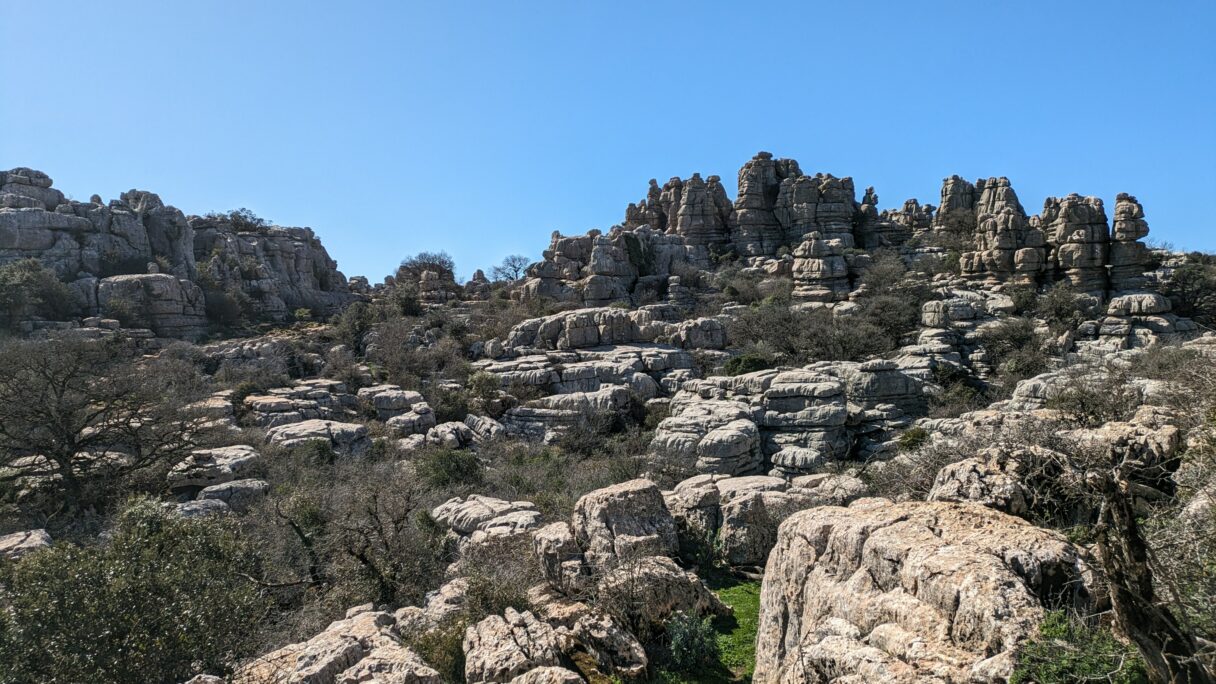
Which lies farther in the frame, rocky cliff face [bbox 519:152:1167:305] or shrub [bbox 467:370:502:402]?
rocky cliff face [bbox 519:152:1167:305]

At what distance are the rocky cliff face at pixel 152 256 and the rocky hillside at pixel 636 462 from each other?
0.20 meters

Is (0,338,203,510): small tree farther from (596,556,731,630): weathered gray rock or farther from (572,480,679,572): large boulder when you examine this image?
(596,556,731,630): weathered gray rock

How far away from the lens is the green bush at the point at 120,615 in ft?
21.9

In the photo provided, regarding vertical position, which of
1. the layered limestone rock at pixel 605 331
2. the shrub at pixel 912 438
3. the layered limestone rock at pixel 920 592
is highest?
the layered limestone rock at pixel 605 331

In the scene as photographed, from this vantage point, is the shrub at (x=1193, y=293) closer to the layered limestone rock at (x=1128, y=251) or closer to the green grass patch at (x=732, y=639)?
the layered limestone rock at (x=1128, y=251)

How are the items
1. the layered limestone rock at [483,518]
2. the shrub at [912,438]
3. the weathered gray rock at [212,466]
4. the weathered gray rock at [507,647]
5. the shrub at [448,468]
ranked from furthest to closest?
the shrub at [448,468] → the shrub at [912,438] → the weathered gray rock at [212,466] → the layered limestone rock at [483,518] → the weathered gray rock at [507,647]

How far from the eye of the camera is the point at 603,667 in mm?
7863

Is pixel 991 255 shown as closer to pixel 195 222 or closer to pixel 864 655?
pixel 864 655

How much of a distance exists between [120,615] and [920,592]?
26.8 feet

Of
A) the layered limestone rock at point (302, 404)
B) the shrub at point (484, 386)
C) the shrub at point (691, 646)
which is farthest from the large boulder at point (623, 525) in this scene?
the shrub at point (484, 386)

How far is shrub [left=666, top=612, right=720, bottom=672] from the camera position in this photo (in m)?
8.21

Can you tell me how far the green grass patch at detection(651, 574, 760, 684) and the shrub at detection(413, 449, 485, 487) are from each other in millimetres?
9796

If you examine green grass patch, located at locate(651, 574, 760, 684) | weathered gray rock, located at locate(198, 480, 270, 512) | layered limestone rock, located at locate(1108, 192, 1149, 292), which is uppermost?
layered limestone rock, located at locate(1108, 192, 1149, 292)

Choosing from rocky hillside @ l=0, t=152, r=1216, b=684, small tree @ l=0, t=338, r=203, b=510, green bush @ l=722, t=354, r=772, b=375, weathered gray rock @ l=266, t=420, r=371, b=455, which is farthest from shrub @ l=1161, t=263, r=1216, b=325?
small tree @ l=0, t=338, r=203, b=510
